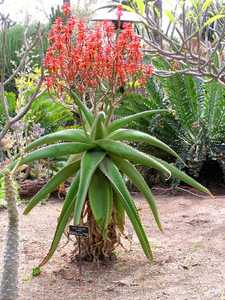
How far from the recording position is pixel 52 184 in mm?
4555

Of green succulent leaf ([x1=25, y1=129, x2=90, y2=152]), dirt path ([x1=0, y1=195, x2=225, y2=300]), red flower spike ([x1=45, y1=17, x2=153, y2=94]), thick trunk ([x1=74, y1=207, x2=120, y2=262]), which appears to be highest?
red flower spike ([x1=45, y1=17, x2=153, y2=94])

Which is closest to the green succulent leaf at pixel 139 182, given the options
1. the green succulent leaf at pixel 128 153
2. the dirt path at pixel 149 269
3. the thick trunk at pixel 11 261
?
the green succulent leaf at pixel 128 153

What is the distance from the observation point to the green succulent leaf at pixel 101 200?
4.32m

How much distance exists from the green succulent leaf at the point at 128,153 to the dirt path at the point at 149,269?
75cm

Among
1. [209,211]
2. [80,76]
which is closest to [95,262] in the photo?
[80,76]

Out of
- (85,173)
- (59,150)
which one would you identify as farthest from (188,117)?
(85,173)

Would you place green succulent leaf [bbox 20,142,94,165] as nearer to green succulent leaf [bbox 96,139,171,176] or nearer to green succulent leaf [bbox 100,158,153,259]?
green succulent leaf [bbox 96,139,171,176]

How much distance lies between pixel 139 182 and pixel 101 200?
32 cm

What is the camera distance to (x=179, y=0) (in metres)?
4.11

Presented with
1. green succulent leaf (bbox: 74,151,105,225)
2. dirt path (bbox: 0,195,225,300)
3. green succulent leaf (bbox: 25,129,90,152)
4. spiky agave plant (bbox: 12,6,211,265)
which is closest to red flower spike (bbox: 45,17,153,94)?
spiky agave plant (bbox: 12,6,211,265)

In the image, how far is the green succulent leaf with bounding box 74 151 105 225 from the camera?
4082mm

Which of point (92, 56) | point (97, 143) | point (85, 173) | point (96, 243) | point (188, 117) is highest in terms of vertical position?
point (92, 56)

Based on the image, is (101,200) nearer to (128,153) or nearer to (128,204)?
(128,204)

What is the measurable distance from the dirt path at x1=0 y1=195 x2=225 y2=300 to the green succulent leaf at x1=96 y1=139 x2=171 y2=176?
751 millimetres
